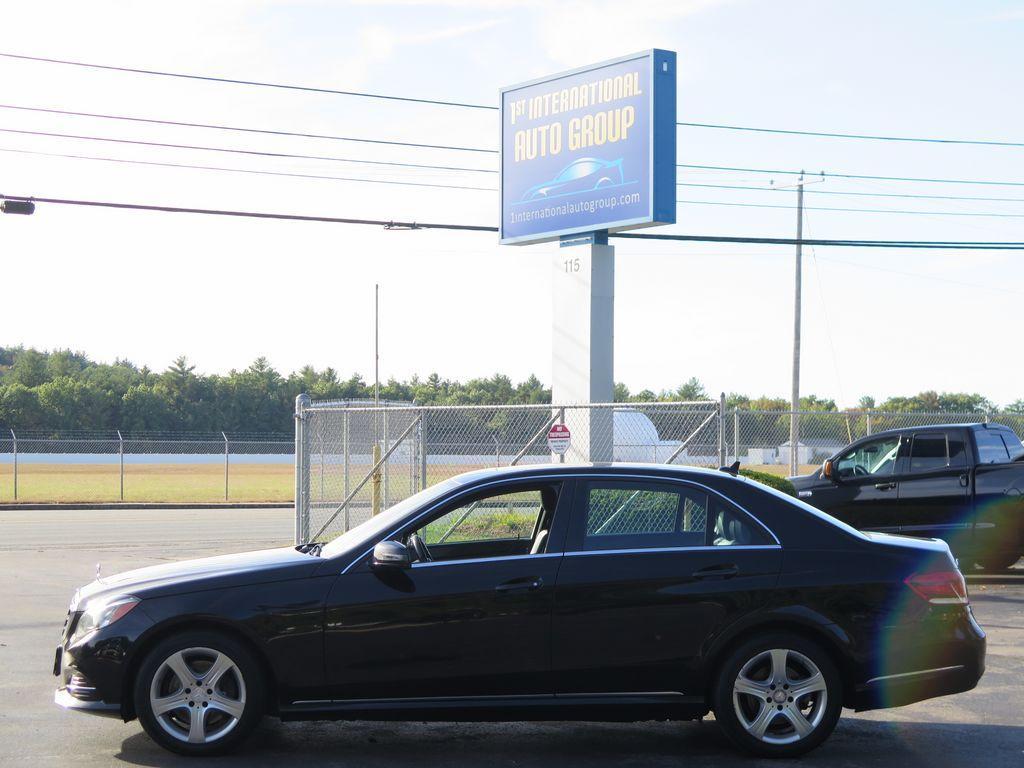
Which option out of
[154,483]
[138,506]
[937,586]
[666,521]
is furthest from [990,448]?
[154,483]

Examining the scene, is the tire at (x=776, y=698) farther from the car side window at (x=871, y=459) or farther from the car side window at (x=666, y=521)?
the car side window at (x=871, y=459)

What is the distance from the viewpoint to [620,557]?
6383 millimetres

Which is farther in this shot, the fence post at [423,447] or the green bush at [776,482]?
the fence post at [423,447]

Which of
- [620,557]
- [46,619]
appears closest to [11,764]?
[620,557]

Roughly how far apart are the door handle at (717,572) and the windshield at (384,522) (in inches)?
56.5

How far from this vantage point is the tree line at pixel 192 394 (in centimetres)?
7294

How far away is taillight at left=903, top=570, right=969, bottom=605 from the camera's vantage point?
6.42 meters

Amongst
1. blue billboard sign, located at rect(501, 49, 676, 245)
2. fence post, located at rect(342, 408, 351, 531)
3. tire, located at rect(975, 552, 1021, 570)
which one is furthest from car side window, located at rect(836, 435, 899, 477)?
fence post, located at rect(342, 408, 351, 531)

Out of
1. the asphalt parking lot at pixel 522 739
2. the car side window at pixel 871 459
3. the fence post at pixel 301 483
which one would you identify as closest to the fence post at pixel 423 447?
the fence post at pixel 301 483

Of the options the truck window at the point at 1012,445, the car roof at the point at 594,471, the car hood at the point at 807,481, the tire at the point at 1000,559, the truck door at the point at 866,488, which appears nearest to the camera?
the car roof at the point at 594,471

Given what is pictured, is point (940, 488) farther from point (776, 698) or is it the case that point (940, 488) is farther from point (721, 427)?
point (776, 698)

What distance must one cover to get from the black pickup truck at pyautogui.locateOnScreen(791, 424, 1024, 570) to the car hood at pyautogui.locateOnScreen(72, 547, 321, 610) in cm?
966

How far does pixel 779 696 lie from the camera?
6316 mm

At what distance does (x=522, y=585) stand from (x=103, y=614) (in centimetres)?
223
